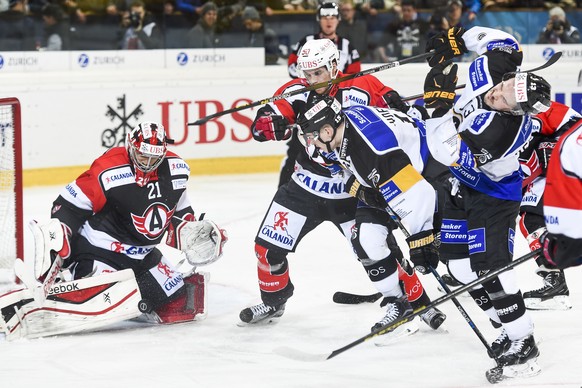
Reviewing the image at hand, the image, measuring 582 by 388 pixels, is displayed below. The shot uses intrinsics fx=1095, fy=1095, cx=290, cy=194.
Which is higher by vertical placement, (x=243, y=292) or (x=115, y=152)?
(x=115, y=152)

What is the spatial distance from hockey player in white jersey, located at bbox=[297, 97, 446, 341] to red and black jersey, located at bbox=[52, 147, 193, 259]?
731mm

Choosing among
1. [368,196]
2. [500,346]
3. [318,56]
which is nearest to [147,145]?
[318,56]

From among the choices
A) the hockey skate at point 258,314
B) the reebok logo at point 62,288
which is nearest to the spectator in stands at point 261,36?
the hockey skate at point 258,314

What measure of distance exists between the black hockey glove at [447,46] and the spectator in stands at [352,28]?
12.1 ft

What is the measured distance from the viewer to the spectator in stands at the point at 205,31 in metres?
7.89

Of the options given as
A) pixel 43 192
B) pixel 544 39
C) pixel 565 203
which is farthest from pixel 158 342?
pixel 544 39

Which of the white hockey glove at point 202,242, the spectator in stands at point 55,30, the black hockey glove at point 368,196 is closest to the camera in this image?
the black hockey glove at point 368,196

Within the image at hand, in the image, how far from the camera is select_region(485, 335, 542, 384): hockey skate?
11.9 ft

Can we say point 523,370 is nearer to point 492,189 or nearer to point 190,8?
point 492,189

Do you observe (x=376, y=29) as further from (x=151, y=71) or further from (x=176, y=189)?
(x=176, y=189)

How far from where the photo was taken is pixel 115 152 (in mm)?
4434

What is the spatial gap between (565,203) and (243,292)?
2296 millimetres

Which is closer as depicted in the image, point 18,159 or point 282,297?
point 282,297

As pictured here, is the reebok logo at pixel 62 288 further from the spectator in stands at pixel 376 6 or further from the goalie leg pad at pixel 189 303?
the spectator in stands at pixel 376 6
